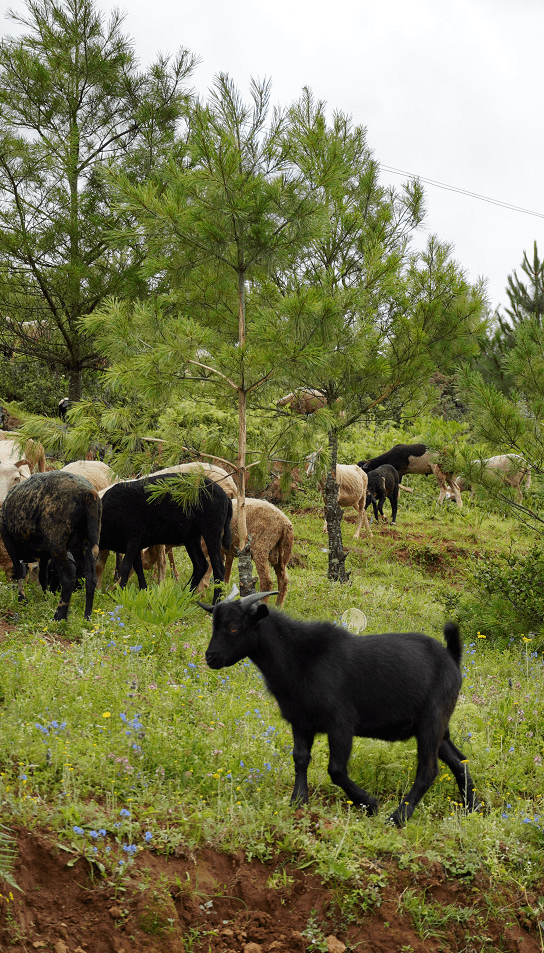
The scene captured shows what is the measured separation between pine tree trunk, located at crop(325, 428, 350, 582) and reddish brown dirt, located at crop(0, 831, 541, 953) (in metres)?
8.69

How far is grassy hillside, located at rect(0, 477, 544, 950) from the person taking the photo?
12.3 feet

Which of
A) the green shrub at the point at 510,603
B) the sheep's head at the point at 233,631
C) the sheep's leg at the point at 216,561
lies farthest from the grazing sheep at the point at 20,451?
the green shrub at the point at 510,603

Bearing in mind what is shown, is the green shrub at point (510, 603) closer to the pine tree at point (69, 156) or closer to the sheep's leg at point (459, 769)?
the sheep's leg at point (459, 769)

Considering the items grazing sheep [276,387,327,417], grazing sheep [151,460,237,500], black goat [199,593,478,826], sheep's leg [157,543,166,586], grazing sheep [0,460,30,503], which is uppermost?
grazing sheep [276,387,327,417]

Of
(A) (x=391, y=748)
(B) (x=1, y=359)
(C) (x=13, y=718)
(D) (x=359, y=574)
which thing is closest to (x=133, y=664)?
(C) (x=13, y=718)

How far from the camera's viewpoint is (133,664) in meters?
6.10

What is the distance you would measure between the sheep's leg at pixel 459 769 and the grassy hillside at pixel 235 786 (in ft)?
0.40

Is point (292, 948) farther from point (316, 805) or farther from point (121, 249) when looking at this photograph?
point (121, 249)

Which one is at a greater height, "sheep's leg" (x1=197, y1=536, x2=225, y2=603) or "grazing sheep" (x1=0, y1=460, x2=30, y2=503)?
"grazing sheep" (x1=0, y1=460, x2=30, y2=503)

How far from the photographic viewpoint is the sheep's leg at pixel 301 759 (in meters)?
4.34

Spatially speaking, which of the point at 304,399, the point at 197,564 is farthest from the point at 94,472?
the point at 304,399

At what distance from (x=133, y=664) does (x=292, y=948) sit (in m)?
2.97

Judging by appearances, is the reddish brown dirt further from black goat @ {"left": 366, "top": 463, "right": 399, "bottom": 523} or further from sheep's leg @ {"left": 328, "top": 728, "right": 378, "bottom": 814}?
black goat @ {"left": 366, "top": 463, "right": 399, "bottom": 523}

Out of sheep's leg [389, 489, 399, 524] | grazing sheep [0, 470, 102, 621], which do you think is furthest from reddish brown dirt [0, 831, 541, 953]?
sheep's leg [389, 489, 399, 524]
